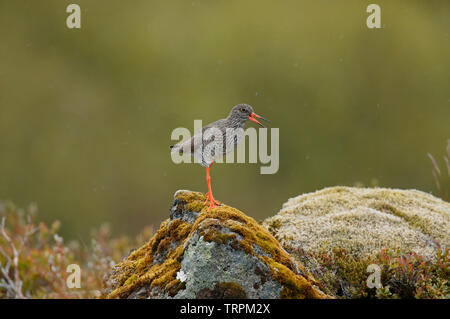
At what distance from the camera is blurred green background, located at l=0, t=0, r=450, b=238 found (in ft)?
75.7

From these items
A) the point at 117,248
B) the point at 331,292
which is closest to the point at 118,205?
the point at 117,248

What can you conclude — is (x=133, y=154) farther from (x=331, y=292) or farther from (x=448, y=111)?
(x=331, y=292)

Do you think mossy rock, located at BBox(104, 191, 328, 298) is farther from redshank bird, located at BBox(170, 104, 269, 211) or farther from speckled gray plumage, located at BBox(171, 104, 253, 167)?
speckled gray plumage, located at BBox(171, 104, 253, 167)

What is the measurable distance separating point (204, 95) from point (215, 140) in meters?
21.5

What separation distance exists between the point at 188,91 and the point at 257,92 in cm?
362

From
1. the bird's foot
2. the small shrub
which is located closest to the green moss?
the bird's foot

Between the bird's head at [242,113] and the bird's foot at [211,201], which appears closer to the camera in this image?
the bird's foot at [211,201]

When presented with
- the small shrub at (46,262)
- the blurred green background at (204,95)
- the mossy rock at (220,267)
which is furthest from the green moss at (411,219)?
the blurred green background at (204,95)

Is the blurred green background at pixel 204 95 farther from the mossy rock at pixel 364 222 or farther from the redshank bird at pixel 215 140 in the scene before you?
the redshank bird at pixel 215 140

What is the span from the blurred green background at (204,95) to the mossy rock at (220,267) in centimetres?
1629

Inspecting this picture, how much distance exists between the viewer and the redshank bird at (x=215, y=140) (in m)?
5.16

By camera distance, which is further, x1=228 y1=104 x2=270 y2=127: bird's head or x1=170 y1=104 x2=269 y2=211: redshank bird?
x1=228 y1=104 x2=270 y2=127: bird's head

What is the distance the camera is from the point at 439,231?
6203 mm

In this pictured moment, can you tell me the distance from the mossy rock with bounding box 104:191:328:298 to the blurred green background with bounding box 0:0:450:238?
16289 millimetres
